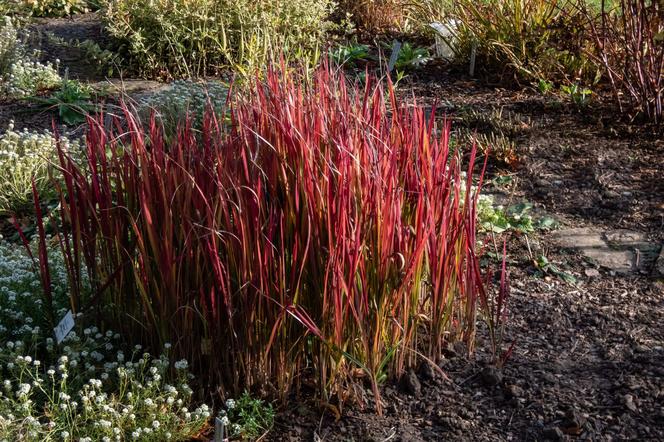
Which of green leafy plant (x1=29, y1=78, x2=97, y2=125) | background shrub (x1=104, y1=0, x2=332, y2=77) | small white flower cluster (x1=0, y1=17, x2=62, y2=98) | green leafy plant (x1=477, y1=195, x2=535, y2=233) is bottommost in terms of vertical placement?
green leafy plant (x1=477, y1=195, x2=535, y2=233)

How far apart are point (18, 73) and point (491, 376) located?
4.81m

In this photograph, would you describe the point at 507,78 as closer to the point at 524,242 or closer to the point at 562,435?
the point at 524,242

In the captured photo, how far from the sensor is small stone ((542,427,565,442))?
2811 mm

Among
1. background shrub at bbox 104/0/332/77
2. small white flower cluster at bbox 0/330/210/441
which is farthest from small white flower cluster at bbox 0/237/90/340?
background shrub at bbox 104/0/332/77

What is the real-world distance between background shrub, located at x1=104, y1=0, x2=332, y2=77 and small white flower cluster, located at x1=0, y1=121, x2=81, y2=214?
1.74 metres

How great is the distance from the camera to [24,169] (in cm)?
507

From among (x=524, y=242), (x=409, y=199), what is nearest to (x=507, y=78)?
(x=524, y=242)

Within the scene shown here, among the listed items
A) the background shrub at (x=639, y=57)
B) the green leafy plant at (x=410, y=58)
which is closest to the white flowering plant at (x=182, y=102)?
the green leafy plant at (x=410, y=58)

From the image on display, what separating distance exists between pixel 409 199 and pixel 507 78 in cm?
375

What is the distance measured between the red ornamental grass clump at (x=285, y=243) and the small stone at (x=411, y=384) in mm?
43

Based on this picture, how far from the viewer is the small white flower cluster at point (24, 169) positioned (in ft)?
16.3

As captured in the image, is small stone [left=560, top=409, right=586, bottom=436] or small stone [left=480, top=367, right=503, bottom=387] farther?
small stone [left=480, top=367, right=503, bottom=387]

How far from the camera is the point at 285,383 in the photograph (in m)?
2.97

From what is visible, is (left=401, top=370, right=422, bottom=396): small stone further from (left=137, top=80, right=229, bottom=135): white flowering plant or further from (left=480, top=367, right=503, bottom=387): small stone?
(left=137, top=80, right=229, bottom=135): white flowering plant
